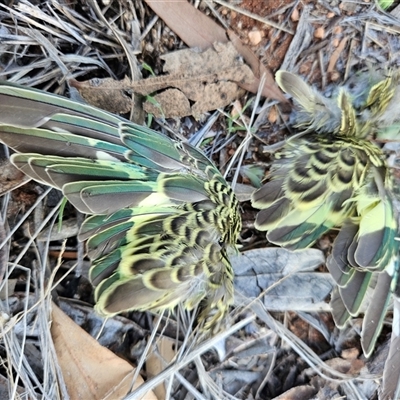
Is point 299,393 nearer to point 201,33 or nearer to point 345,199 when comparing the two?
point 345,199

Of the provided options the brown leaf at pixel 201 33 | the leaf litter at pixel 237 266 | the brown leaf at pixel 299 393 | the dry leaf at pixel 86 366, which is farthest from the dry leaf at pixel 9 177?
the brown leaf at pixel 299 393

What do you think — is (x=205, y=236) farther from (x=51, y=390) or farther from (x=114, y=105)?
(x=51, y=390)

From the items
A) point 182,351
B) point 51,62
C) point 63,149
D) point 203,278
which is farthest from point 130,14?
point 182,351

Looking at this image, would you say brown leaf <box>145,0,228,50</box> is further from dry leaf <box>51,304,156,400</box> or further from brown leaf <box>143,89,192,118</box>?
dry leaf <box>51,304,156,400</box>

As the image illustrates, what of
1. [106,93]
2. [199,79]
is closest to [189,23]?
[199,79]

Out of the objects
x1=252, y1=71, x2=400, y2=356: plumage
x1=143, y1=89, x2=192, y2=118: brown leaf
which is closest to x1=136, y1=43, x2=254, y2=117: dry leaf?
x1=143, y1=89, x2=192, y2=118: brown leaf
